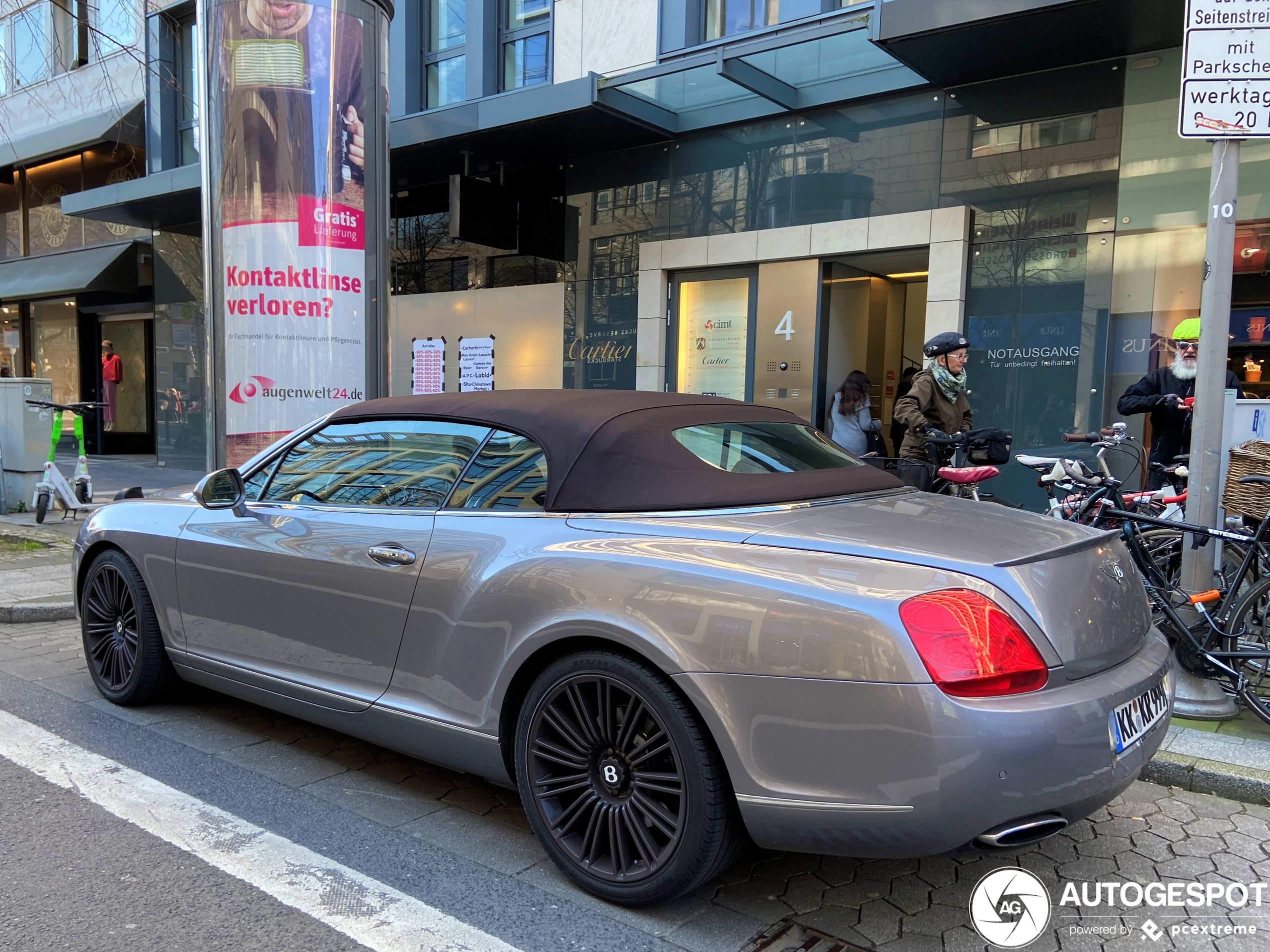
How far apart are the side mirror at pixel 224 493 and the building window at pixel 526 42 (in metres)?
8.81

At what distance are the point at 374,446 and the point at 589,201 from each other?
838cm

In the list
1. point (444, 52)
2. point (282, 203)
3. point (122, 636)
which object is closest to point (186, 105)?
point (444, 52)

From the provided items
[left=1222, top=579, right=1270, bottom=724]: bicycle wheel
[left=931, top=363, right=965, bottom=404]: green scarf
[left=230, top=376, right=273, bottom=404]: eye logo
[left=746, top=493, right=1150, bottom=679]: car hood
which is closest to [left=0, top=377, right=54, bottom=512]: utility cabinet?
[left=230, top=376, right=273, bottom=404]: eye logo

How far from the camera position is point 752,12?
9.91 m

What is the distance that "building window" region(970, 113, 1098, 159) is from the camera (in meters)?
8.28

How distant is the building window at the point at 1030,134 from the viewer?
8.28 meters

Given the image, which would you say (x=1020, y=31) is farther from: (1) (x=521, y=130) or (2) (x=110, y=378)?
(2) (x=110, y=378)

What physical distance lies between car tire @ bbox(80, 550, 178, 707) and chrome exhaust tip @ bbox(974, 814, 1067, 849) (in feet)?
11.6

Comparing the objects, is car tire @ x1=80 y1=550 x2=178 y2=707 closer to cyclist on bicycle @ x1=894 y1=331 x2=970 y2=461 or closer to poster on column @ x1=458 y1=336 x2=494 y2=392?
cyclist on bicycle @ x1=894 y1=331 x2=970 y2=461

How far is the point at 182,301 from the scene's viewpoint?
15.7 metres

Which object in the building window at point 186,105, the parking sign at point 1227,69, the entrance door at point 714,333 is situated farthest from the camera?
the building window at point 186,105

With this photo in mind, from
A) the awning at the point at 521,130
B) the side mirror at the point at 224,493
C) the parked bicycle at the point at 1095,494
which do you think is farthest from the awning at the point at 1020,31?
the side mirror at the point at 224,493

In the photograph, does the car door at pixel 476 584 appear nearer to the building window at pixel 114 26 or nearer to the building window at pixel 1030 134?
the building window at pixel 1030 134

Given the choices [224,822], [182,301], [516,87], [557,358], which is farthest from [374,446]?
[182,301]
